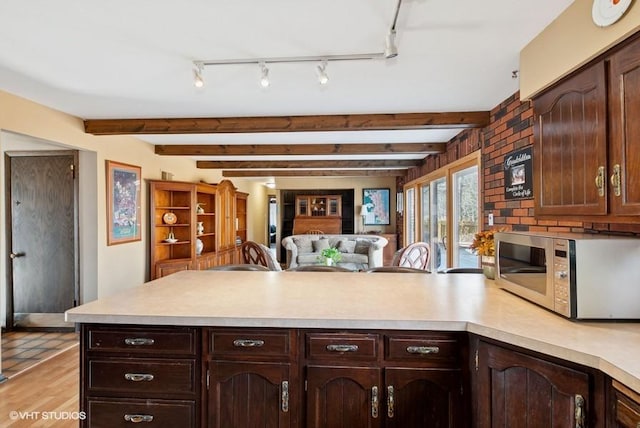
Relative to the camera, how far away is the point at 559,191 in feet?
5.62

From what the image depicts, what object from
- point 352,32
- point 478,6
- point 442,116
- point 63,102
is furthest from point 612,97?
point 63,102

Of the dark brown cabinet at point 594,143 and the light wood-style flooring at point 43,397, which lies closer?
the dark brown cabinet at point 594,143

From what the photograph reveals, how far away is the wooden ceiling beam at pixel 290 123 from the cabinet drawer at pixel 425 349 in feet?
8.11

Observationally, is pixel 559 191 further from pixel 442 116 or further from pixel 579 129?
pixel 442 116

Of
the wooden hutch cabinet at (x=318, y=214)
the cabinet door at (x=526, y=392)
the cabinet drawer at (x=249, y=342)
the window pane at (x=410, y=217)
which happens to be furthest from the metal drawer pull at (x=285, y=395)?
the wooden hutch cabinet at (x=318, y=214)

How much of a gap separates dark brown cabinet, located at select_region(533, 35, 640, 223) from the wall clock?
0.12 m

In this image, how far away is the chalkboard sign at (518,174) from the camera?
264cm

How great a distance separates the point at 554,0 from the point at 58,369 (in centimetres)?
442

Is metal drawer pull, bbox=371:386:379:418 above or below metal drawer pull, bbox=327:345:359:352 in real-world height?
below

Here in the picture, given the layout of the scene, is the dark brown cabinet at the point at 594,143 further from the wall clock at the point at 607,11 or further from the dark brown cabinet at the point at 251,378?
the dark brown cabinet at the point at 251,378

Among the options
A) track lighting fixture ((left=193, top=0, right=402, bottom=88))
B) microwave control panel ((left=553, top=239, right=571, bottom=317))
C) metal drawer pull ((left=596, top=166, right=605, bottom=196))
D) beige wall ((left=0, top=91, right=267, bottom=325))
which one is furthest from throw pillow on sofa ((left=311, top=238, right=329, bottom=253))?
metal drawer pull ((left=596, top=166, right=605, bottom=196))

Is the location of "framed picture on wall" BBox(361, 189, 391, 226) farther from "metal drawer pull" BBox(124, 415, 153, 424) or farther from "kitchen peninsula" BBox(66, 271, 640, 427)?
"metal drawer pull" BBox(124, 415, 153, 424)

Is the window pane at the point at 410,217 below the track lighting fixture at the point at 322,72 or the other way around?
below

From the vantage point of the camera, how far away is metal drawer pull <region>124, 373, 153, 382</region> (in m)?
1.63
